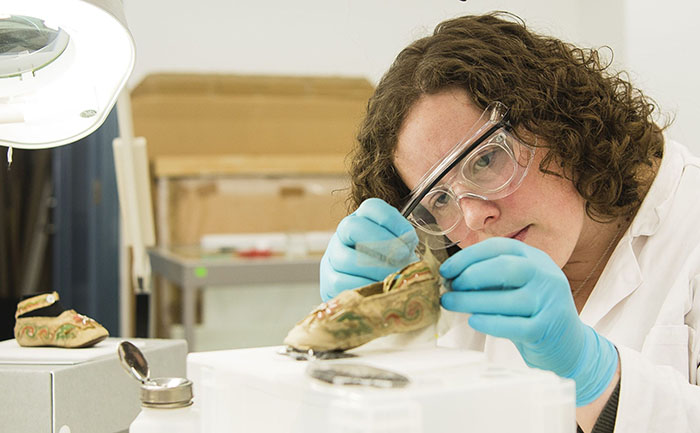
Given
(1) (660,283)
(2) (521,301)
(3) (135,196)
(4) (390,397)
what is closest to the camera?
(4) (390,397)

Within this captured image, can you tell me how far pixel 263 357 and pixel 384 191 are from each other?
0.68 m

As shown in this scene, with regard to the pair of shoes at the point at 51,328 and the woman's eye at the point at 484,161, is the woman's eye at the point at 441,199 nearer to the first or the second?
the woman's eye at the point at 484,161

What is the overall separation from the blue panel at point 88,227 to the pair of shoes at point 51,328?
1973mm

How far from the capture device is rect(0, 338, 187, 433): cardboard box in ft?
2.90

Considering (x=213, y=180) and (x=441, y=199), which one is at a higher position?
(x=441, y=199)

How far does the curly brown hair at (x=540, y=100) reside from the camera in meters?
1.08

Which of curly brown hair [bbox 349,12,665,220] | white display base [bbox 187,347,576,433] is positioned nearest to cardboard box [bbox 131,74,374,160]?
curly brown hair [bbox 349,12,665,220]

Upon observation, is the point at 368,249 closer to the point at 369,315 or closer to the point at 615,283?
the point at 369,315

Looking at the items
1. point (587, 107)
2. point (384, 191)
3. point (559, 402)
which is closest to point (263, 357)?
point (559, 402)

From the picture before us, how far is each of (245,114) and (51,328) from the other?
2320 mm

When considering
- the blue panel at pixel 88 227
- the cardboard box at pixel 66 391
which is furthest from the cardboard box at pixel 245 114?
the cardboard box at pixel 66 391

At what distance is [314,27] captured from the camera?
3.50 metres

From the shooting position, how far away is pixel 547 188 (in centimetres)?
109

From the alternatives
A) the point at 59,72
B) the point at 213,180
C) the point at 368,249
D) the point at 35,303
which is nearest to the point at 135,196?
the point at 35,303
